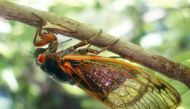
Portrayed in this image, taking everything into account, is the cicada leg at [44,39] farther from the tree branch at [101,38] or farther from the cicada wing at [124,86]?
the tree branch at [101,38]

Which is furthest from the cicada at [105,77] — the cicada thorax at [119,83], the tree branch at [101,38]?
the tree branch at [101,38]

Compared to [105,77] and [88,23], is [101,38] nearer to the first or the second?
[105,77]

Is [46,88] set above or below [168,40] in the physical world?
below

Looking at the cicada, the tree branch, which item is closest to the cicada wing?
the cicada

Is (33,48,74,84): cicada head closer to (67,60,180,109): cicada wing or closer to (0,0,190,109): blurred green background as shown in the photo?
(67,60,180,109): cicada wing

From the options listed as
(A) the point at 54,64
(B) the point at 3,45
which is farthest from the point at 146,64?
(B) the point at 3,45

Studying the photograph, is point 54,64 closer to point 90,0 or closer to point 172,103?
point 172,103

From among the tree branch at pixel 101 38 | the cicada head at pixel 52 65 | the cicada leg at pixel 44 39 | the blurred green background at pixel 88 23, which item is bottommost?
the blurred green background at pixel 88 23
